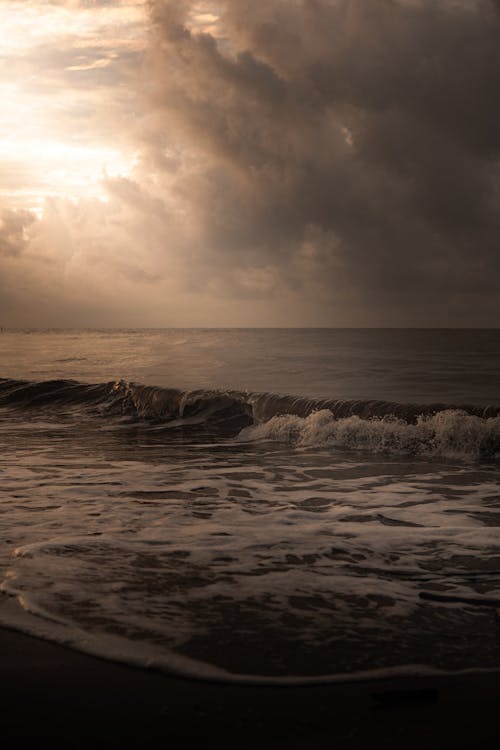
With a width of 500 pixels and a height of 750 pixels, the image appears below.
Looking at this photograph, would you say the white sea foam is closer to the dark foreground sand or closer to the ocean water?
the ocean water

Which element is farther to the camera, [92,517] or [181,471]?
[181,471]

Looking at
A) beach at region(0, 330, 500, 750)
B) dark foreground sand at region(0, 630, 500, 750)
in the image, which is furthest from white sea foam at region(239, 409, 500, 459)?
dark foreground sand at region(0, 630, 500, 750)

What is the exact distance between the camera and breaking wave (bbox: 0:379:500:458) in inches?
492

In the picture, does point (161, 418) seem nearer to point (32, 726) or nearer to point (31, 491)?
point (31, 491)

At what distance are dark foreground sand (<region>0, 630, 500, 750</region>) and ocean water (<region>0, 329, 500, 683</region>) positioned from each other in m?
0.16

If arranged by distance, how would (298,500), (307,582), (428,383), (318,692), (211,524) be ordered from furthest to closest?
(428,383)
(298,500)
(211,524)
(307,582)
(318,692)

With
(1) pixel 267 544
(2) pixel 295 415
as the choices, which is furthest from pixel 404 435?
(1) pixel 267 544

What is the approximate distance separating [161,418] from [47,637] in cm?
1497

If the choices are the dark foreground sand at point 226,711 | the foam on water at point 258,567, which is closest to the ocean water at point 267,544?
the foam on water at point 258,567

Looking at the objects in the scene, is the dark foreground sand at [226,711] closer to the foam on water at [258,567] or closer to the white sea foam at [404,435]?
the foam on water at [258,567]

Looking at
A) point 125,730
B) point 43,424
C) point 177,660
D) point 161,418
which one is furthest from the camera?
point 161,418

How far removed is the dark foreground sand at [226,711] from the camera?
9.11 feet

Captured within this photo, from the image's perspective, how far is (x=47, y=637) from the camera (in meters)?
3.77

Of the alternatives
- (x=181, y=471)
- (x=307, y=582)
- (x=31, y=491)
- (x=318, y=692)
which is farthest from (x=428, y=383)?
(x=318, y=692)
